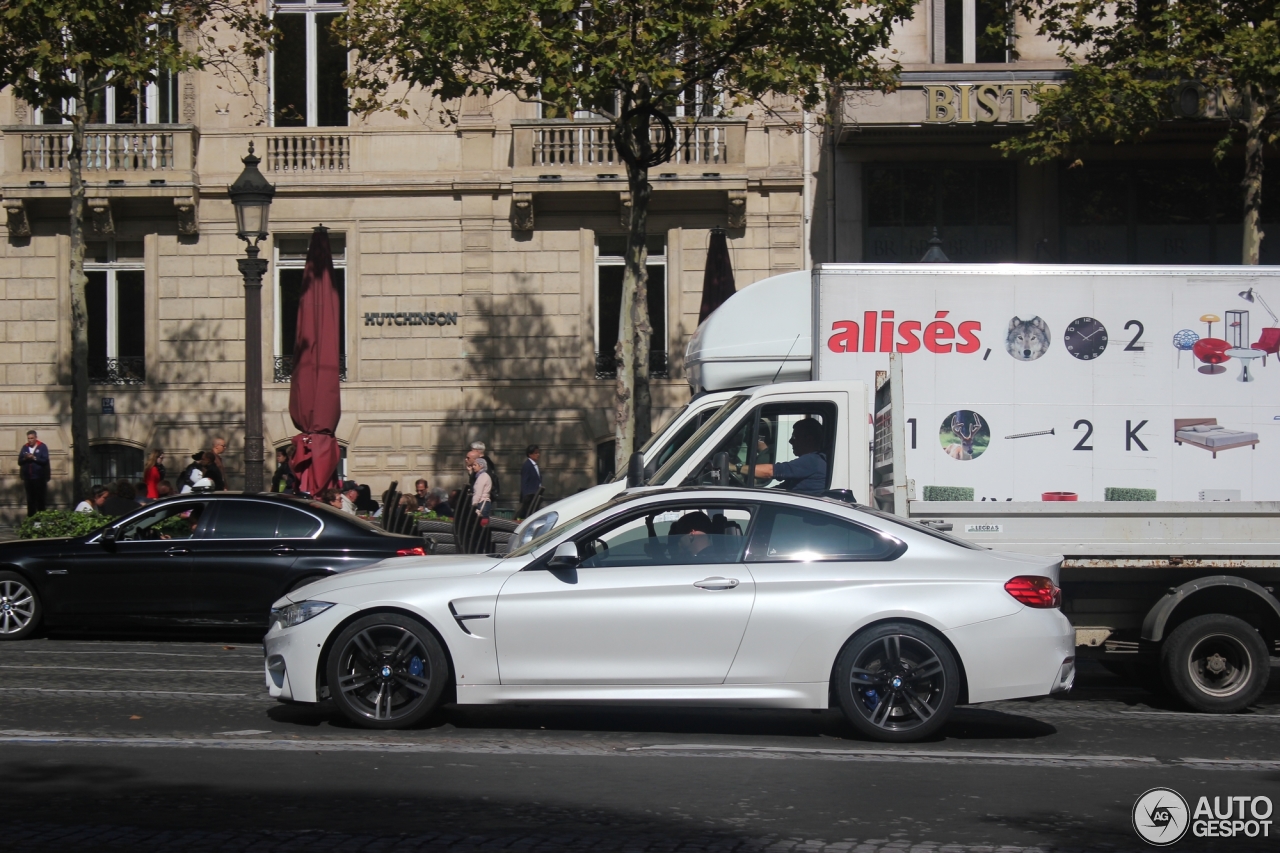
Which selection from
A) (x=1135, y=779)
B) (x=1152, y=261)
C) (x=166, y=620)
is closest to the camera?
(x=1135, y=779)

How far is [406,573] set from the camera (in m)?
8.40

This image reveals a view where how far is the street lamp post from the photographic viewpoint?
1708cm

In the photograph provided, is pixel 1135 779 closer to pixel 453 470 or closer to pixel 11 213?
pixel 453 470

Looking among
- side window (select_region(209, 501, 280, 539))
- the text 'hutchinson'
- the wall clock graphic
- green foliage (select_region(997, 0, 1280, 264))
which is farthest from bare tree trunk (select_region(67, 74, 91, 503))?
the wall clock graphic

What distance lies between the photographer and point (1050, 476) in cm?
1086

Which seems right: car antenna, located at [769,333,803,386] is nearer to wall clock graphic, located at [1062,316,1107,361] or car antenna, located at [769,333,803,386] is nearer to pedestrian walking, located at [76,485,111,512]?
wall clock graphic, located at [1062,316,1107,361]

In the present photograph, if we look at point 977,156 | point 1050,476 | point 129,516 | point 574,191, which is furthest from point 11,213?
point 1050,476

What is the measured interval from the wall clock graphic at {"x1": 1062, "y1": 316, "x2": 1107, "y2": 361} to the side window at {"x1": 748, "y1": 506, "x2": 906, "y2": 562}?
3.27 meters

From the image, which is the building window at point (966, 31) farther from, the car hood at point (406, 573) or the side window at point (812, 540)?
the car hood at point (406, 573)

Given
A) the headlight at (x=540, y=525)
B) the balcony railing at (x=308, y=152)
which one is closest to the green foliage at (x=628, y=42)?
the headlight at (x=540, y=525)

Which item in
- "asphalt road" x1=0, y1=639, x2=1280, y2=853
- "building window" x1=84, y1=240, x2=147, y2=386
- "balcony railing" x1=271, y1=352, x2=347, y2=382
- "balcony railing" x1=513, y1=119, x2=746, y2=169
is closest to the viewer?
"asphalt road" x1=0, y1=639, x2=1280, y2=853

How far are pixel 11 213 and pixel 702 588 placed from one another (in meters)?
22.5

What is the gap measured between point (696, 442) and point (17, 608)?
6532 mm

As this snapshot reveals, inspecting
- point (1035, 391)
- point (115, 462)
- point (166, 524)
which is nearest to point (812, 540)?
point (1035, 391)
